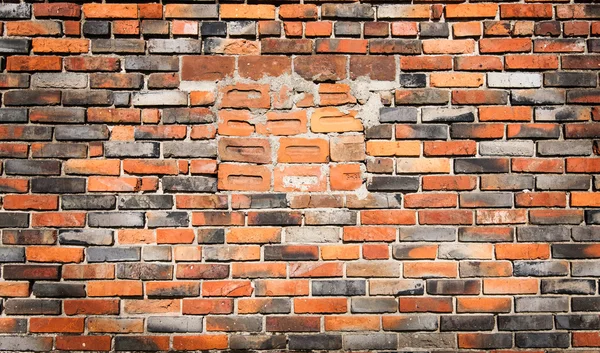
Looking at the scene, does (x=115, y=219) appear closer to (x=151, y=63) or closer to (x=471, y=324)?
(x=151, y=63)

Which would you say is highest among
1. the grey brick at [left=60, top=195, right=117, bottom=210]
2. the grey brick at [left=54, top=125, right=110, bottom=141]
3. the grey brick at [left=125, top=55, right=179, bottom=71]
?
the grey brick at [left=125, top=55, right=179, bottom=71]

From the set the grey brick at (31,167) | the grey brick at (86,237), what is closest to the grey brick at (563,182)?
Answer: the grey brick at (86,237)

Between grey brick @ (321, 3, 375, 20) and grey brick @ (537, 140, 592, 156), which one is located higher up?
grey brick @ (321, 3, 375, 20)

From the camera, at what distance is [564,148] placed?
2.05m

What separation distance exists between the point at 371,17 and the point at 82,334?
187cm

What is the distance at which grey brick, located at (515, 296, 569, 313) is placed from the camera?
2.03 m

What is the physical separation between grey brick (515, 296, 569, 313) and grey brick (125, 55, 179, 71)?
1817 mm

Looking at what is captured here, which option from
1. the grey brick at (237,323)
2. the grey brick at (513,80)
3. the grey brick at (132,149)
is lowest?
the grey brick at (237,323)

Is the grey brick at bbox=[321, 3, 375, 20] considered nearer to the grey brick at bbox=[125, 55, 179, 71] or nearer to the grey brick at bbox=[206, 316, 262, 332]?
the grey brick at bbox=[125, 55, 179, 71]

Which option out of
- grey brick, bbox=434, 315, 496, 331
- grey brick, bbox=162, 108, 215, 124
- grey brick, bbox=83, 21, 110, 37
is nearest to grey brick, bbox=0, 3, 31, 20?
grey brick, bbox=83, 21, 110, 37

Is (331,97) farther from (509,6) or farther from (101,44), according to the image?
(101,44)

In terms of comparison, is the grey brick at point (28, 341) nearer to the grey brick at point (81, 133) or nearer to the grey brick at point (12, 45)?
the grey brick at point (81, 133)

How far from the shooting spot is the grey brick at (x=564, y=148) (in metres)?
2.05

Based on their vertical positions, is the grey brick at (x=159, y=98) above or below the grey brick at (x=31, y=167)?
above
